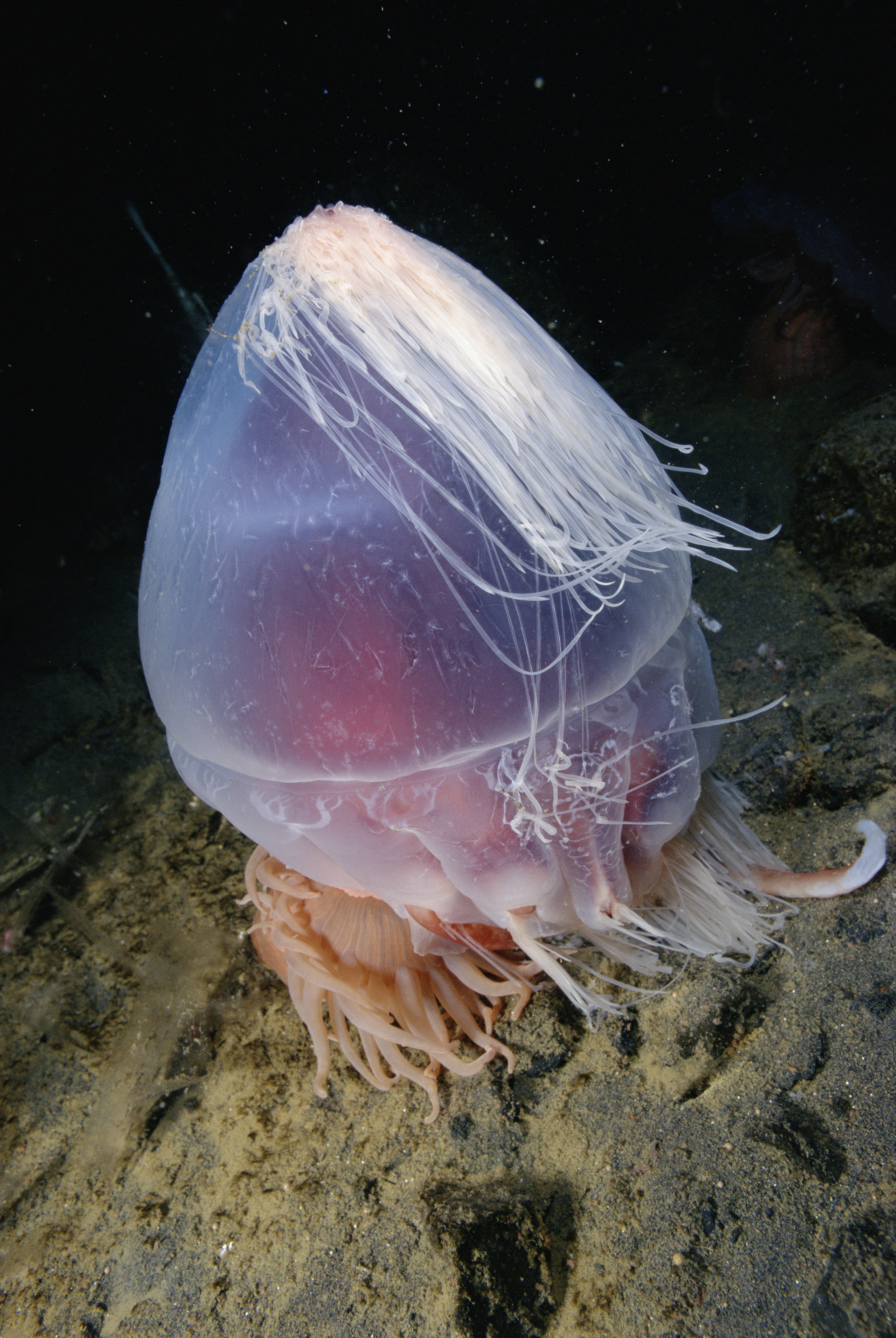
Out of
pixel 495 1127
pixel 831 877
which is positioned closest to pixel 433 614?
pixel 831 877

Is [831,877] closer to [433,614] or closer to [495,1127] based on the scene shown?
[495,1127]

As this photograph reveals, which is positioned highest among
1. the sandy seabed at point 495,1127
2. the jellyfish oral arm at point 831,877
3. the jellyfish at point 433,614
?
the jellyfish at point 433,614

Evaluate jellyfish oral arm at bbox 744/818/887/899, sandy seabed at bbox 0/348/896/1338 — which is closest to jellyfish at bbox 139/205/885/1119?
jellyfish oral arm at bbox 744/818/887/899

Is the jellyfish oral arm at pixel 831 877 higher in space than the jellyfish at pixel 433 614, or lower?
lower

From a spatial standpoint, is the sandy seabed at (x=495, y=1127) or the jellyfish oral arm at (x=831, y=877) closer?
the sandy seabed at (x=495, y=1127)

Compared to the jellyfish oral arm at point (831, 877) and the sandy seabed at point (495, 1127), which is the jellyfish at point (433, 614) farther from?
the sandy seabed at point (495, 1127)

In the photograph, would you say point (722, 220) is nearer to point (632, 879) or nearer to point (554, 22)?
point (554, 22)

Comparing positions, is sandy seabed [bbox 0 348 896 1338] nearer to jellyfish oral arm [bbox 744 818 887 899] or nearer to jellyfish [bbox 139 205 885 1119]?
jellyfish oral arm [bbox 744 818 887 899]

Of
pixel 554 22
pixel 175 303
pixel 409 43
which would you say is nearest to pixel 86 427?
pixel 175 303

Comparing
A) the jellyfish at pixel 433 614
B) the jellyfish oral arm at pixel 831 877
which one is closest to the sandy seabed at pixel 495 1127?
the jellyfish oral arm at pixel 831 877
